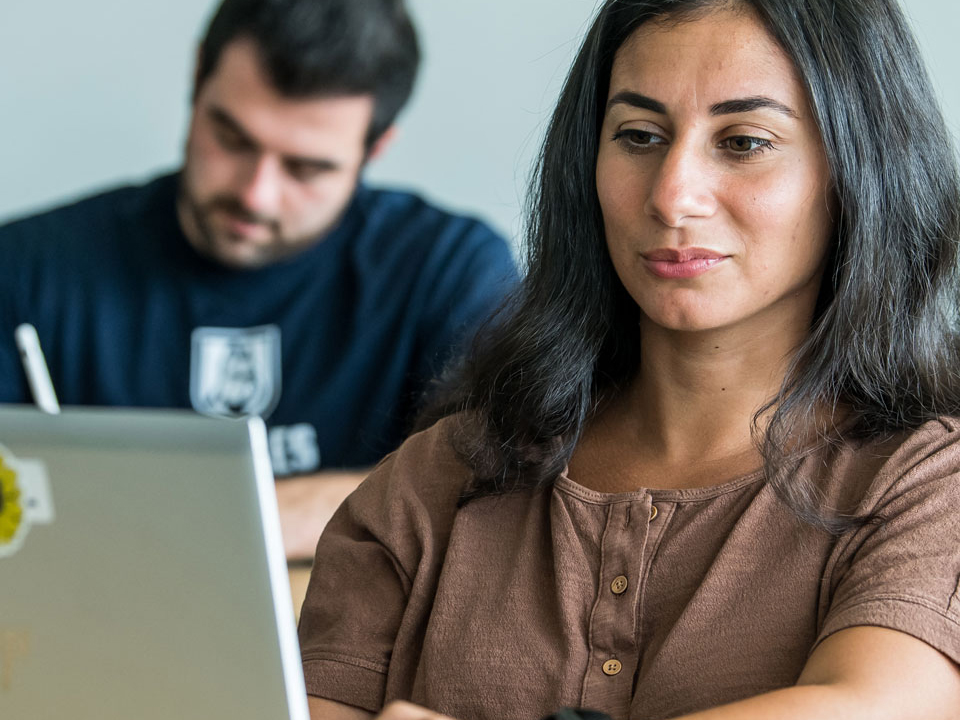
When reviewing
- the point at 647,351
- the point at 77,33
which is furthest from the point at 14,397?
the point at 647,351

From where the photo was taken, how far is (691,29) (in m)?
1.28

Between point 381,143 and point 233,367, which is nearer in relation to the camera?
point 233,367

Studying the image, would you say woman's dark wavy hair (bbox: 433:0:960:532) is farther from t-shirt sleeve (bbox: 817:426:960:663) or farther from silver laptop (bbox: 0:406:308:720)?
silver laptop (bbox: 0:406:308:720)

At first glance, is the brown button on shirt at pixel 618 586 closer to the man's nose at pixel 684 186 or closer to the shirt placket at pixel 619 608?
the shirt placket at pixel 619 608

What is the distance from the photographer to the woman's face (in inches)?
48.8

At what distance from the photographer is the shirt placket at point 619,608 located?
1199mm

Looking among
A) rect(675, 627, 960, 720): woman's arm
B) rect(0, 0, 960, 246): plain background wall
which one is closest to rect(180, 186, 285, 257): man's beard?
rect(0, 0, 960, 246): plain background wall

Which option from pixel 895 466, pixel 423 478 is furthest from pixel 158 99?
pixel 895 466

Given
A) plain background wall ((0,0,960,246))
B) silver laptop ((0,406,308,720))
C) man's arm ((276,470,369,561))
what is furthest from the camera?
plain background wall ((0,0,960,246))

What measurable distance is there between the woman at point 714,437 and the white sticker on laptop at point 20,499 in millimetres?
573

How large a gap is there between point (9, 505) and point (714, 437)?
0.76 metres

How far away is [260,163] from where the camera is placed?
100.0 inches

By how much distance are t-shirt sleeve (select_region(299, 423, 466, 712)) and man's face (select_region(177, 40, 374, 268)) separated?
1201 millimetres

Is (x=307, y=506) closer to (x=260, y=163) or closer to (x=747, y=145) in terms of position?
(x=260, y=163)
